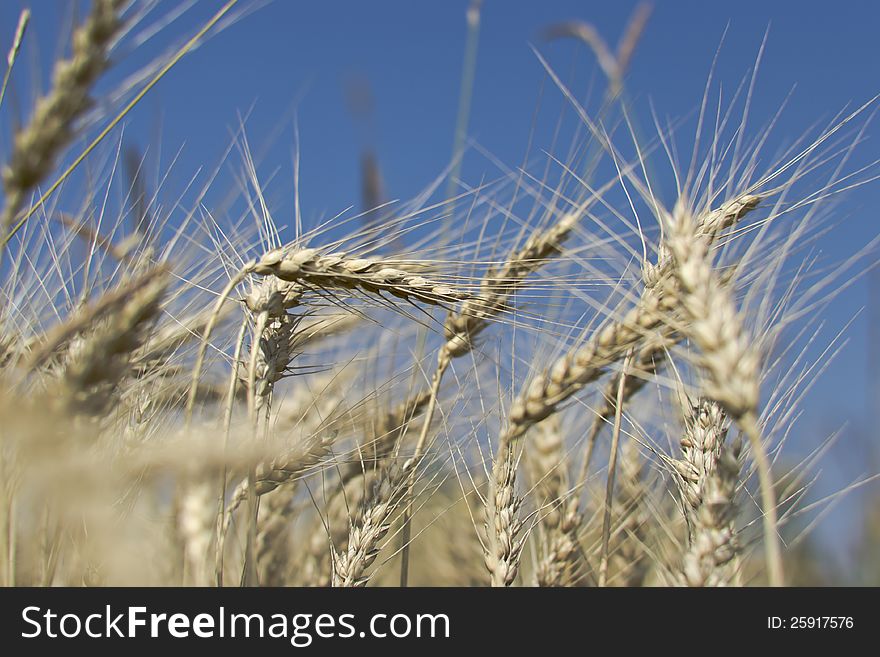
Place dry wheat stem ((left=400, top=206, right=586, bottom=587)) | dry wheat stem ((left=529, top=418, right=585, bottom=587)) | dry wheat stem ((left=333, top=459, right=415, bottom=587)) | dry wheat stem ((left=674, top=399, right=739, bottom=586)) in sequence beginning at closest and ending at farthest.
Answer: dry wheat stem ((left=674, top=399, right=739, bottom=586))
dry wheat stem ((left=333, top=459, right=415, bottom=587))
dry wheat stem ((left=400, top=206, right=586, bottom=587))
dry wheat stem ((left=529, top=418, right=585, bottom=587))

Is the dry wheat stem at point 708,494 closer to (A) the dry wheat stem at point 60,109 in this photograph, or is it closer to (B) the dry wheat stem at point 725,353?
(B) the dry wheat stem at point 725,353

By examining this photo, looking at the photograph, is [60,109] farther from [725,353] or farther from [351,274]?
Answer: [725,353]

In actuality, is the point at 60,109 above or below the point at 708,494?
above

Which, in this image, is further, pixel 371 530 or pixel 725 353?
pixel 371 530

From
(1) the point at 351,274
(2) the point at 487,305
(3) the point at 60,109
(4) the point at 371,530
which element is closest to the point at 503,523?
(4) the point at 371,530

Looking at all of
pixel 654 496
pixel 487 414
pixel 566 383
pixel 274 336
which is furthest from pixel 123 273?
pixel 654 496

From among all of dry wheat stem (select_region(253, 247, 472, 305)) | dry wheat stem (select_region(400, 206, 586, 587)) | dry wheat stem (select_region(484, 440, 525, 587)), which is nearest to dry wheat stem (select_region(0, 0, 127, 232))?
dry wheat stem (select_region(253, 247, 472, 305))

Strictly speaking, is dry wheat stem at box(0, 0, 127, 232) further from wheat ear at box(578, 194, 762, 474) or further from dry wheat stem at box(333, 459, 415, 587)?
wheat ear at box(578, 194, 762, 474)

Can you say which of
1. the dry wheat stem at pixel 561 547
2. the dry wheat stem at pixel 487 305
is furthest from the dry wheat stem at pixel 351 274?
the dry wheat stem at pixel 561 547

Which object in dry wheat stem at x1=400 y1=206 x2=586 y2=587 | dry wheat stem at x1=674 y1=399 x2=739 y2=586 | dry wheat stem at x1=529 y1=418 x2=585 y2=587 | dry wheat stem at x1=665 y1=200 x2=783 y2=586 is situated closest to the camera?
dry wheat stem at x1=665 y1=200 x2=783 y2=586

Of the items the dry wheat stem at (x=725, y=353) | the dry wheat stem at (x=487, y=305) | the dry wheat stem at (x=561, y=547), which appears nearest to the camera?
the dry wheat stem at (x=725, y=353)

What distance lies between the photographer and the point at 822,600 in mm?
1335

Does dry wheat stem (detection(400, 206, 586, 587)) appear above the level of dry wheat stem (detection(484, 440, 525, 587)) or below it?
above

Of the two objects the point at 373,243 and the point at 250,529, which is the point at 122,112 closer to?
the point at 373,243
